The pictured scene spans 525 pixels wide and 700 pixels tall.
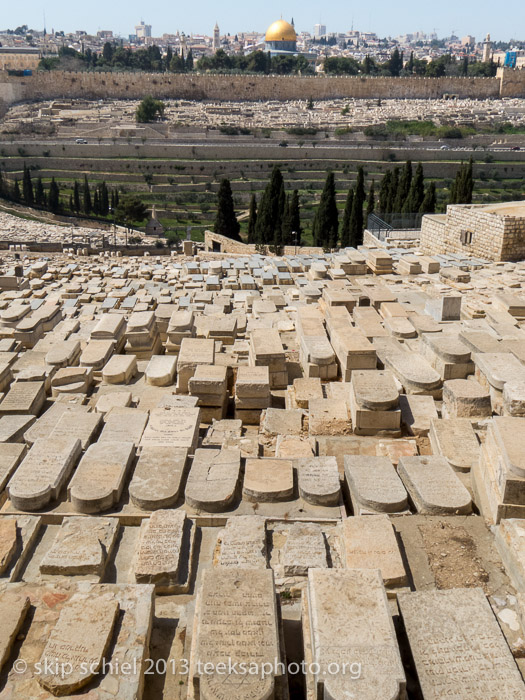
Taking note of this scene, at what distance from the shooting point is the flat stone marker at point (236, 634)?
83.7 inches

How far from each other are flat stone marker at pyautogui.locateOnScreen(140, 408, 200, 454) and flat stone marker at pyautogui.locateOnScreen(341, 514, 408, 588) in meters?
1.34

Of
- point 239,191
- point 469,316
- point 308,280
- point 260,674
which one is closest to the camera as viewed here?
point 260,674

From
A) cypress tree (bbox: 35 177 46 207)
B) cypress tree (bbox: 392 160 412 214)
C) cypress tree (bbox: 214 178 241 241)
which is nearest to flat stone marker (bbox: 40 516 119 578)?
cypress tree (bbox: 392 160 412 214)

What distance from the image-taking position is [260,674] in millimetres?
2158

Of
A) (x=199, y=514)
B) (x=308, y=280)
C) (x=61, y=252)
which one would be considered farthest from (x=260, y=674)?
(x=61, y=252)

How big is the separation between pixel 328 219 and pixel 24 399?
667 inches

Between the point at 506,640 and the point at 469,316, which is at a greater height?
the point at 506,640

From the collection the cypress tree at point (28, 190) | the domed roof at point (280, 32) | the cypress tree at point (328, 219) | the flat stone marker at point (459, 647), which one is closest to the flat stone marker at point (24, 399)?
the flat stone marker at point (459, 647)

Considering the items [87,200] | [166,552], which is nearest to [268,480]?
[166,552]

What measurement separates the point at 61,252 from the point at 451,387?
1741 centimetres

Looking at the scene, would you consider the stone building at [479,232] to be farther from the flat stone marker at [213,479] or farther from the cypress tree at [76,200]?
the cypress tree at [76,200]

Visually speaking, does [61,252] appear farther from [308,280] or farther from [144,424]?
[144,424]

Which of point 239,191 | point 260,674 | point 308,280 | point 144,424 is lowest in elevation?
point 239,191

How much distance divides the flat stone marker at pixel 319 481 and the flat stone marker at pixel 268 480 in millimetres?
70
